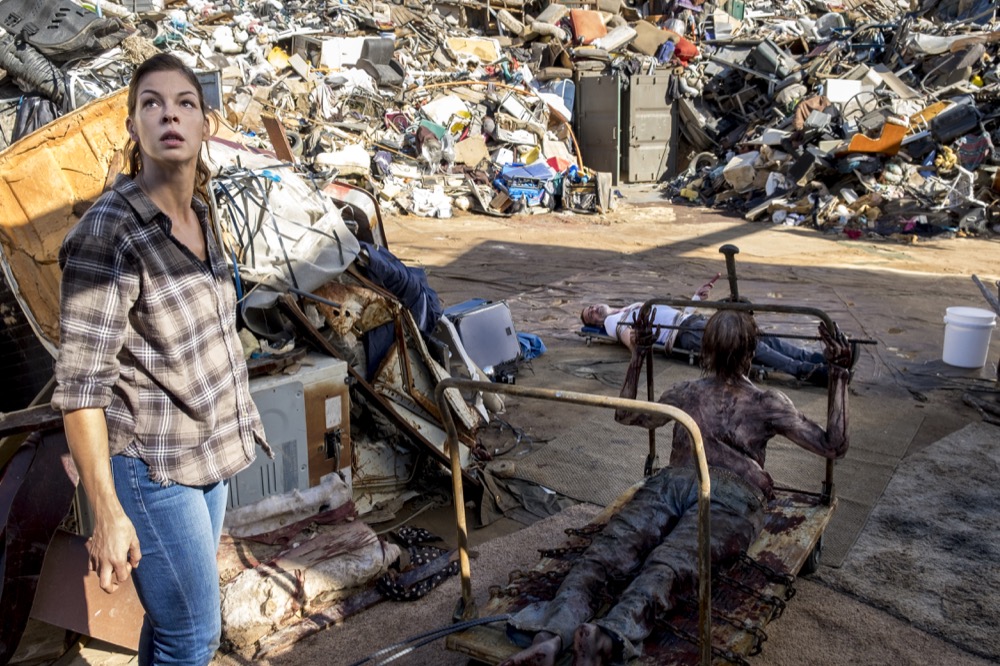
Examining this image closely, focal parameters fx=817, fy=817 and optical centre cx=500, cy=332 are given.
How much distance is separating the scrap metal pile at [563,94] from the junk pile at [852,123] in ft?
0.12

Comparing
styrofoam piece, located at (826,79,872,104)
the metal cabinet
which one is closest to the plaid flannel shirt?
styrofoam piece, located at (826,79,872,104)

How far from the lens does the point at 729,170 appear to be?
15.1 metres

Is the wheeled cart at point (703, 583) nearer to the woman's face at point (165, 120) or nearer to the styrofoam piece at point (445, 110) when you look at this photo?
the woman's face at point (165, 120)

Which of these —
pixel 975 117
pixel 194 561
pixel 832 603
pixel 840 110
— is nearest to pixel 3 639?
pixel 194 561

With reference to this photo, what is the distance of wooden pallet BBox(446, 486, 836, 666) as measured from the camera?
8.73 feet

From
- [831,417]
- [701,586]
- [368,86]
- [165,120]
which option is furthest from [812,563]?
[368,86]

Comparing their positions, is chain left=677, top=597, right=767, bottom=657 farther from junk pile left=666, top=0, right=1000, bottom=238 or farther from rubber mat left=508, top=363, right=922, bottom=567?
junk pile left=666, top=0, right=1000, bottom=238

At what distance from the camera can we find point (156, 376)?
6.15ft

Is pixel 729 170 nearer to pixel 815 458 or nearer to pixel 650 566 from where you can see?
pixel 815 458

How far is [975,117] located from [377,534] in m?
12.2

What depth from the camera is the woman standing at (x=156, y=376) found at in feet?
5.74

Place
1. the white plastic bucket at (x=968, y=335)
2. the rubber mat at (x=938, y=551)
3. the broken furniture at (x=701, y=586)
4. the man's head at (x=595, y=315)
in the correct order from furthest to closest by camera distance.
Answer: the man's head at (x=595, y=315) < the white plastic bucket at (x=968, y=335) < the rubber mat at (x=938, y=551) < the broken furniture at (x=701, y=586)

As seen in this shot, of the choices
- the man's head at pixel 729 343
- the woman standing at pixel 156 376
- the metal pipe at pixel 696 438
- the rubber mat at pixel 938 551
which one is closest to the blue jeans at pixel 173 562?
the woman standing at pixel 156 376

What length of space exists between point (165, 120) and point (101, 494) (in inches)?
33.7
